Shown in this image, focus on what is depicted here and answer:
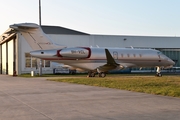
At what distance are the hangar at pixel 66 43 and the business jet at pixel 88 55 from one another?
1330cm

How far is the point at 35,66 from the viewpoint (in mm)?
52500

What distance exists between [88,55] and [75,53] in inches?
66.0

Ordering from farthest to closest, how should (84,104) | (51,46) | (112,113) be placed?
1. (51,46)
2. (84,104)
3. (112,113)

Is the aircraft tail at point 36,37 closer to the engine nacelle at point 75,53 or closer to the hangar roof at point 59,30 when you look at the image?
the engine nacelle at point 75,53

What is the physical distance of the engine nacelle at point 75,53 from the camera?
3282 cm

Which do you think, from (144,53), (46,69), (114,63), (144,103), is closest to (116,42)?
(46,69)

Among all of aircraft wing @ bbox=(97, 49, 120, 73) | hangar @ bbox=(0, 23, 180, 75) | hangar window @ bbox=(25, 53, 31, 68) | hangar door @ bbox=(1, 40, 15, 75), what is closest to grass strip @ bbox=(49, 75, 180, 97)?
aircraft wing @ bbox=(97, 49, 120, 73)

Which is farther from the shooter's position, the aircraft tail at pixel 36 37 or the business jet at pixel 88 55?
the business jet at pixel 88 55

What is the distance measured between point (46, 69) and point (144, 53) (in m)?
20.1

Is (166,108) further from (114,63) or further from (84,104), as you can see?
(114,63)

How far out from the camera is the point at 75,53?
33.5 m

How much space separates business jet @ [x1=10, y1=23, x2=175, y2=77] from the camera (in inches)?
1273

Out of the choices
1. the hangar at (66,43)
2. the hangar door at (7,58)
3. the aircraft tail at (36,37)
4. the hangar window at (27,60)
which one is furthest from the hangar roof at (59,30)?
the aircraft tail at (36,37)

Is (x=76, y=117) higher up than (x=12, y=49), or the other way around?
(x=12, y=49)
